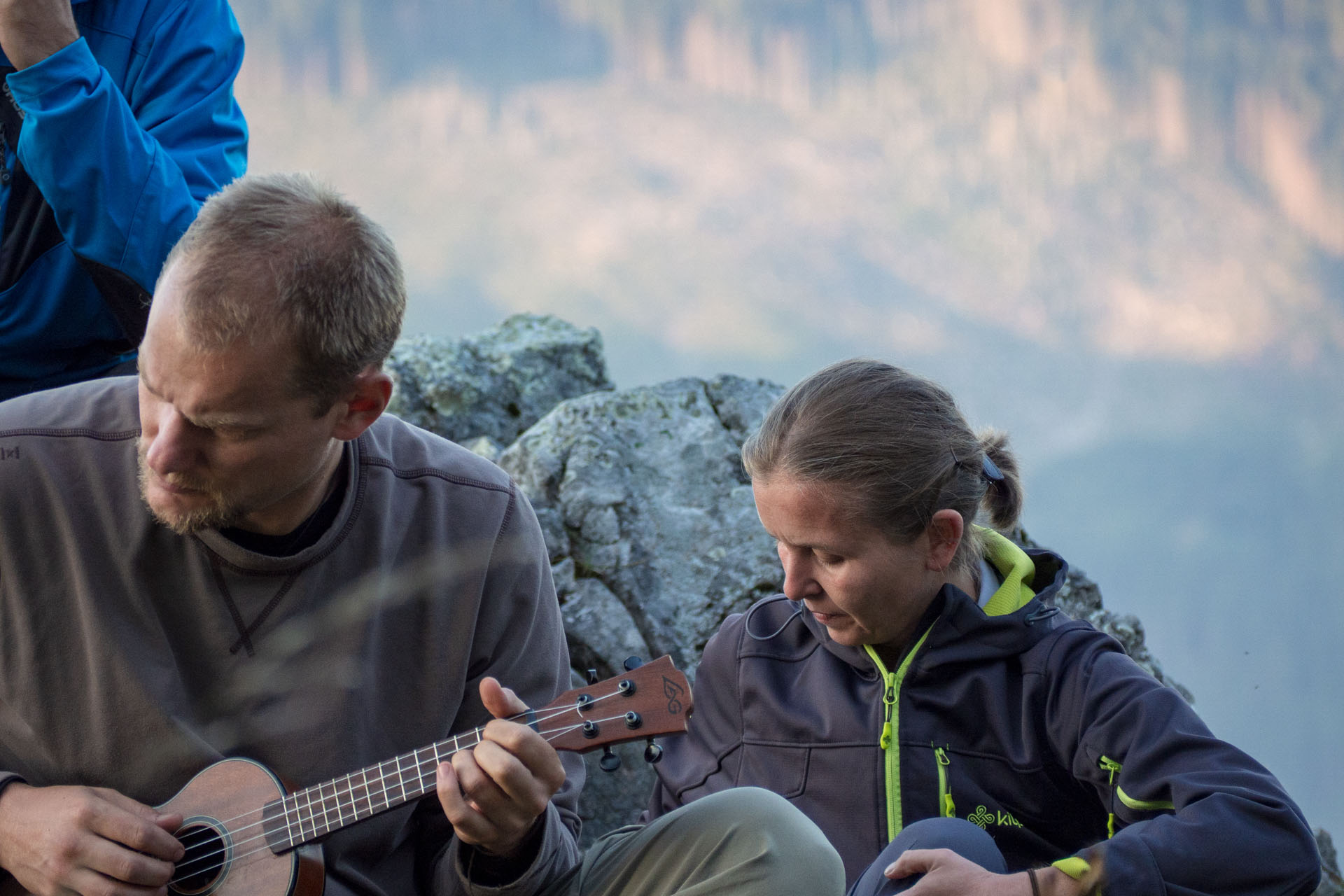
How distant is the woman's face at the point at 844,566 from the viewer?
2.60 m

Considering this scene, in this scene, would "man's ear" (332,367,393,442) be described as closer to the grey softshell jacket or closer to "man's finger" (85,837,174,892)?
"man's finger" (85,837,174,892)

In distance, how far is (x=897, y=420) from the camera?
2.68m

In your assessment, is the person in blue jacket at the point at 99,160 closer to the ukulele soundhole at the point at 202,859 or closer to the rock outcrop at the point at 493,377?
the ukulele soundhole at the point at 202,859

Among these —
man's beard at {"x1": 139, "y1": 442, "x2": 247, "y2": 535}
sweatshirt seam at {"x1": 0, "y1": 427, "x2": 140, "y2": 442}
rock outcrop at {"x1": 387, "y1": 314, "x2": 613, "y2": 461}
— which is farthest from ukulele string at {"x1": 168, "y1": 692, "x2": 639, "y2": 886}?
rock outcrop at {"x1": 387, "y1": 314, "x2": 613, "y2": 461}

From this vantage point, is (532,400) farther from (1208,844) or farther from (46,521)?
(1208,844)

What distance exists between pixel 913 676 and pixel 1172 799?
1.89 ft

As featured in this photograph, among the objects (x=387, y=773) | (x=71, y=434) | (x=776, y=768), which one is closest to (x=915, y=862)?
(x=776, y=768)

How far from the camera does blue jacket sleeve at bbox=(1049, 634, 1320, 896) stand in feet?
6.98

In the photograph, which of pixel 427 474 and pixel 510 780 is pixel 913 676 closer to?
pixel 510 780

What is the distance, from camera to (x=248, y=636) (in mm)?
2395

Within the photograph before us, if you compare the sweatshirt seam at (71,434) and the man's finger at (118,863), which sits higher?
the sweatshirt seam at (71,434)

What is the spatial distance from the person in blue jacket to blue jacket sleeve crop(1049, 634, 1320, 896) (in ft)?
7.59

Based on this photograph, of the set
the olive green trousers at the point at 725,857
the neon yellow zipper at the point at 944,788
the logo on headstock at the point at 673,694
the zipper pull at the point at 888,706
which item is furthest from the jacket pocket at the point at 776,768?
the logo on headstock at the point at 673,694

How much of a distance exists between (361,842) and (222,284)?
1.09 m
